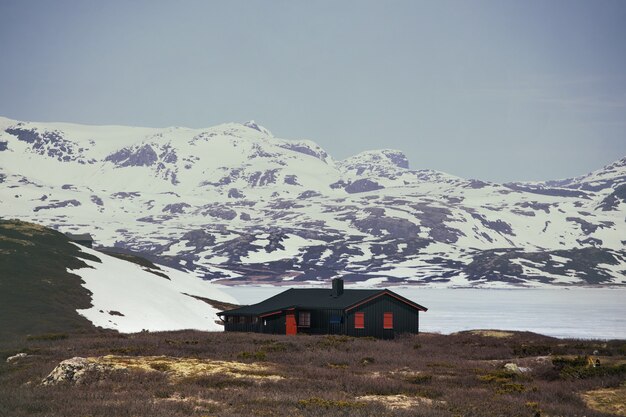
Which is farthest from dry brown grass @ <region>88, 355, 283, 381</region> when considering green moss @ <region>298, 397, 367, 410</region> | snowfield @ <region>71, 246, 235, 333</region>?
snowfield @ <region>71, 246, 235, 333</region>

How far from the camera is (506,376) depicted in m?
41.0

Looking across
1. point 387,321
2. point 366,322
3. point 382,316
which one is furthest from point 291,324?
point 387,321

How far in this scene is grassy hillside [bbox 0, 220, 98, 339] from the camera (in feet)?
258

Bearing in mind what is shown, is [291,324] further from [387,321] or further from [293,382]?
[293,382]

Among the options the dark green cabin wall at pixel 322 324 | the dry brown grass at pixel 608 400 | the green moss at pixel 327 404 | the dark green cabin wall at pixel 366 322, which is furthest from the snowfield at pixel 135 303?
the dry brown grass at pixel 608 400

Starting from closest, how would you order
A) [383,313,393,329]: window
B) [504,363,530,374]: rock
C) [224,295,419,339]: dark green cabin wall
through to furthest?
1. [504,363,530,374]: rock
2. [224,295,419,339]: dark green cabin wall
3. [383,313,393,329]: window

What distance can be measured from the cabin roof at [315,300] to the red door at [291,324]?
100 cm

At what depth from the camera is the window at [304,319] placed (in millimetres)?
77250

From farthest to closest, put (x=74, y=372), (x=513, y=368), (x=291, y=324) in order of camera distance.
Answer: (x=291, y=324) < (x=513, y=368) < (x=74, y=372)

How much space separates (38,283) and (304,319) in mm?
35238

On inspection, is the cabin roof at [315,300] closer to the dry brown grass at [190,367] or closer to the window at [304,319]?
the window at [304,319]

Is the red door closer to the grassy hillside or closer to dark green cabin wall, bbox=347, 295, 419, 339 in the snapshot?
dark green cabin wall, bbox=347, 295, 419, 339

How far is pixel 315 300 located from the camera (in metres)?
79.9

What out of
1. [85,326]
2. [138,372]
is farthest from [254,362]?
[85,326]
